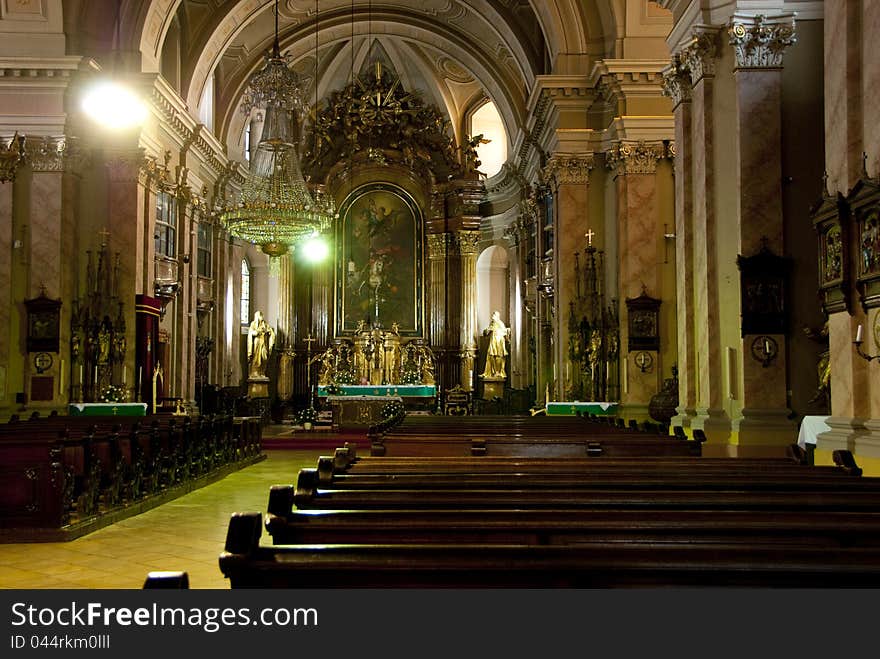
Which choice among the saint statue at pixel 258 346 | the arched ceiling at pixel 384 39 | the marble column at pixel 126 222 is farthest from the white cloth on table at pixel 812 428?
the saint statue at pixel 258 346

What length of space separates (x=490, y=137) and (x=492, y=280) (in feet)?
14.3

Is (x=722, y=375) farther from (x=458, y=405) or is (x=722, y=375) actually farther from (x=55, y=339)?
(x=458, y=405)

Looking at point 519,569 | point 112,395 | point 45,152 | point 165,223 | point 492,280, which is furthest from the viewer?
point 492,280

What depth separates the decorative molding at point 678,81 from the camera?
10594 millimetres

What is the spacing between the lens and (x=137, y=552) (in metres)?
7.11

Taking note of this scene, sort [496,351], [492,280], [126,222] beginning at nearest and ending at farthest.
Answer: [126,222]
[496,351]
[492,280]

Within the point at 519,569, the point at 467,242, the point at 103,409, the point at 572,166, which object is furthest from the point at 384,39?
the point at 519,569

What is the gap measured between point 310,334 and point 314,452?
9.32 meters

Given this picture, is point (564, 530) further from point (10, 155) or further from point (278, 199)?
point (10, 155)

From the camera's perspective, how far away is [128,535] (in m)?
7.95

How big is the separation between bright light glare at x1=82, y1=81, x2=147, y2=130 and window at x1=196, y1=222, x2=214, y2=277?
574 cm

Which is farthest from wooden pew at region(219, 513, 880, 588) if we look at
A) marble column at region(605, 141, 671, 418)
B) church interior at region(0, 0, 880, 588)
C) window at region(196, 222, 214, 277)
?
window at region(196, 222, 214, 277)

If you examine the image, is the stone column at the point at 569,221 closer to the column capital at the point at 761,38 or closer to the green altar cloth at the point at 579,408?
the green altar cloth at the point at 579,408
